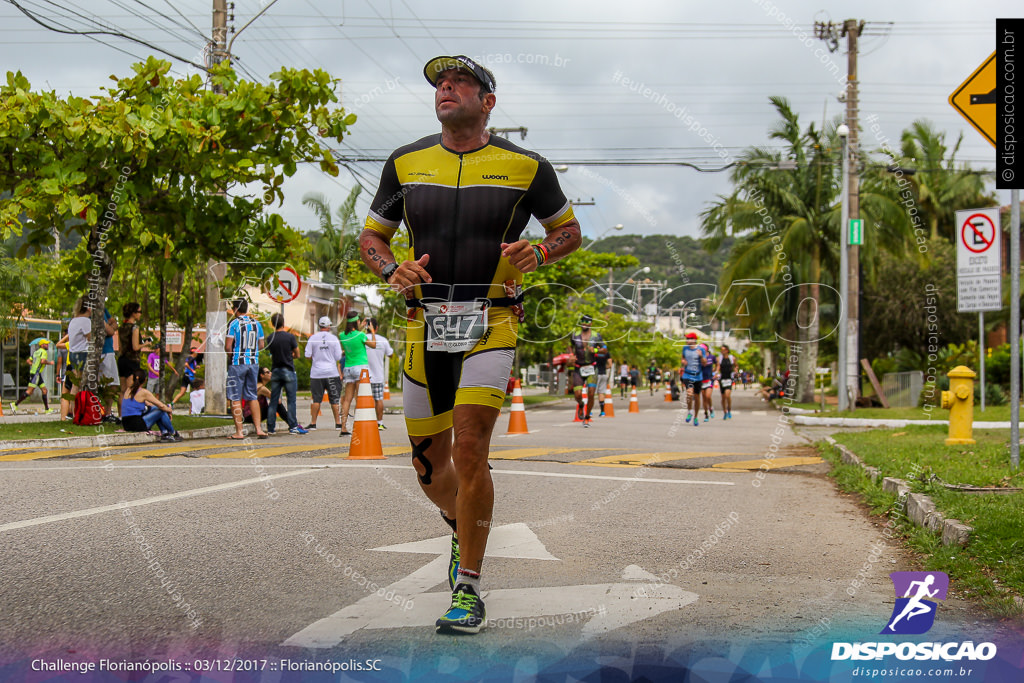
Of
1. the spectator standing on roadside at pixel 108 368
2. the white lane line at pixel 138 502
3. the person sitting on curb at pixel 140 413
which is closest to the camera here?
the white lane line at pixel 138 502

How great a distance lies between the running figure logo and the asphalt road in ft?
0.22

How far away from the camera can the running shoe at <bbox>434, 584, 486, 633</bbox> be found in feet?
12.5

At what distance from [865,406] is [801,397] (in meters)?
8.63

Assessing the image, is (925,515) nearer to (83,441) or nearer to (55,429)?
(83,441)

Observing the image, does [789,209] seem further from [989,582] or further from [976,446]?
[989,582]

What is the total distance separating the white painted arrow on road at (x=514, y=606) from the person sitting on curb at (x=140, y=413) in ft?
32.0

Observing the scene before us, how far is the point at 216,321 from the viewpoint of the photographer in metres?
20.2

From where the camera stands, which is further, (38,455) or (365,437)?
(38,455)

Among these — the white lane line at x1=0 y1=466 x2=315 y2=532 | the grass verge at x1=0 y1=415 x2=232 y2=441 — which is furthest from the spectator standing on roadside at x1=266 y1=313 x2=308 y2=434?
the white lane line at x1=0 y1=466 x2=315 y2=532

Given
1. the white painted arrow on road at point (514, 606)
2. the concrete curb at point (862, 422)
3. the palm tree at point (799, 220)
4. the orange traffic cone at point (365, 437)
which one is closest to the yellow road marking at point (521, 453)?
the orange traffic cone at point (365, 437)

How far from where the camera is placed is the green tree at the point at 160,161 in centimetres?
1305

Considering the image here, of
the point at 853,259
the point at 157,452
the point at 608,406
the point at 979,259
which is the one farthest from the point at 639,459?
the point at 853,259

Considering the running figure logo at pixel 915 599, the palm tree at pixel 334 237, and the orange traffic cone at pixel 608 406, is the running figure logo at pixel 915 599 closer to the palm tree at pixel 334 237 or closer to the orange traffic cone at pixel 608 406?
the orange traffic cone at pixel 608 406

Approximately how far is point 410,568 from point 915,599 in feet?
7.80
